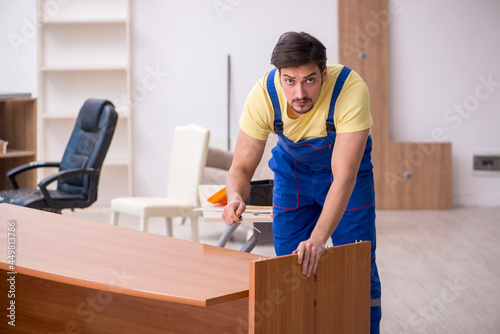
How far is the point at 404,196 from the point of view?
6.20 m

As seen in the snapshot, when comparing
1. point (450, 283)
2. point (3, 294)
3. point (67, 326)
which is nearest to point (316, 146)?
point (67, 326)

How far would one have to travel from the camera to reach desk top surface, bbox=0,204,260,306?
4.98 ft

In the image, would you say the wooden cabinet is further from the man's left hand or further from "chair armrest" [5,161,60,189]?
the man's left hand

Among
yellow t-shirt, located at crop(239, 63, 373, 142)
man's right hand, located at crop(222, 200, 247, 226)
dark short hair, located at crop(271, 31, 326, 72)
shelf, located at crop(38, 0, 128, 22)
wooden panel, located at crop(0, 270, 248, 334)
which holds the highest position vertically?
shelf, located at crop(38, 0, 128, 22)

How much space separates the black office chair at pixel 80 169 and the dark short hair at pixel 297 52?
2383 millimetres

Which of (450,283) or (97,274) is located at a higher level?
(97,274)

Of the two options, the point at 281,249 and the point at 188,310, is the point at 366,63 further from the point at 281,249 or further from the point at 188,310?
the point at 188,310

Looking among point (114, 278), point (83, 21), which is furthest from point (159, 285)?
point (83, 21)

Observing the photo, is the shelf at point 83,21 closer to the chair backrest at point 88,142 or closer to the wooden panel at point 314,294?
the chair backrest at point 88,142

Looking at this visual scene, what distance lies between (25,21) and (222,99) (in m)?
2.06

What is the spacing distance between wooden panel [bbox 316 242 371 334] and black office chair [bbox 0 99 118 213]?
105 inches

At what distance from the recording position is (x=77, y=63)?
6.14 metres

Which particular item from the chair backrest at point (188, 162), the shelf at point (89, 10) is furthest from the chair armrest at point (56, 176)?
the shelf at point (89, 10)

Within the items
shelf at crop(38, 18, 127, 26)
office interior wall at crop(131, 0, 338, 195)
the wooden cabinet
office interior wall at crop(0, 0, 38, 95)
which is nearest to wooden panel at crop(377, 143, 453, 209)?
office interior wall at crop(131, 0, 338, 195)
